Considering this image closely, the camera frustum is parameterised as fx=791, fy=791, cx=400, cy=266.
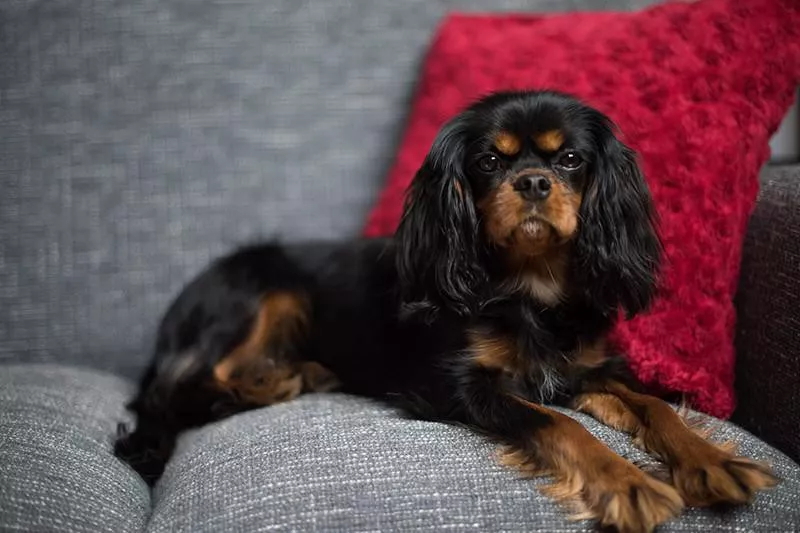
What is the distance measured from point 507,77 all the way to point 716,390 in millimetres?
832

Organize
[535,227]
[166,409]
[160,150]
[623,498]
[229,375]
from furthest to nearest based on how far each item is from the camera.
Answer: [160,150]
[229,375]
[166,409]
[535,227]
[623,498]

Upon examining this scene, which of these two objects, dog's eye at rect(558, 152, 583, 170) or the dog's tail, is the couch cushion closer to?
the dog's tail

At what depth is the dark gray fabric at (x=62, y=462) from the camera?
108 cm

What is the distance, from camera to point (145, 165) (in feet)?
6.38

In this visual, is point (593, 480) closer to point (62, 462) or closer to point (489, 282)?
point (489, 282)

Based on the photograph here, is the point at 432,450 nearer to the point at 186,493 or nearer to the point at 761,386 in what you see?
the point at 186,493

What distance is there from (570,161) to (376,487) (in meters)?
0.72

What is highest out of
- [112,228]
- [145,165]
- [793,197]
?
[793,197]

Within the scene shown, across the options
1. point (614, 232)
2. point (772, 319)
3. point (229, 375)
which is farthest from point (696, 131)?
point (229, 375)

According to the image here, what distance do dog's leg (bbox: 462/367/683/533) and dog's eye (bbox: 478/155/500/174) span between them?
1.37ft

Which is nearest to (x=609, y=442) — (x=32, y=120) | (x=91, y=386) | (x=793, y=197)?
(x=793, y=197)

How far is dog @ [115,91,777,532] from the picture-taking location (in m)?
1.32

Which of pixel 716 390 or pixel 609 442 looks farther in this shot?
pixel 716 390

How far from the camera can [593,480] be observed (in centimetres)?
110
